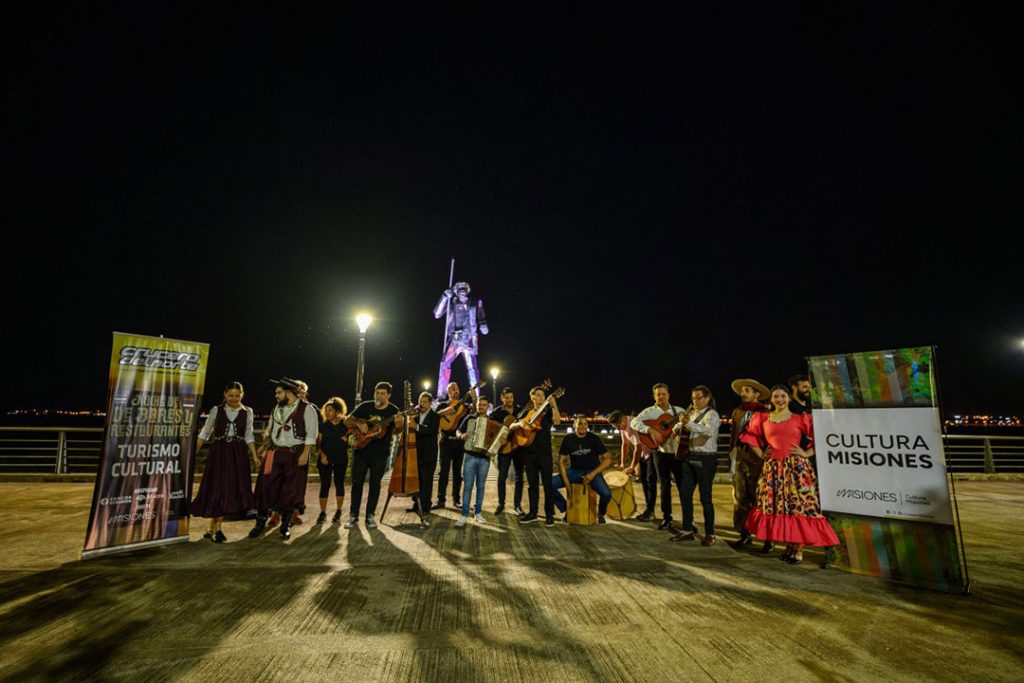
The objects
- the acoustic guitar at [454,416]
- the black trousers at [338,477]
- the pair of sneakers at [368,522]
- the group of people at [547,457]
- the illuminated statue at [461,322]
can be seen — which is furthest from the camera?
the illuminated statue at [461,322]

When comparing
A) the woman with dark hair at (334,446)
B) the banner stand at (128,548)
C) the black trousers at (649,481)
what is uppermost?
the woman with dark hair at (334,446)

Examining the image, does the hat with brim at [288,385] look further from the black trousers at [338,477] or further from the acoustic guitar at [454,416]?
the acoustic guitar at [454,416]

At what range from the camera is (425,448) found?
265 inches

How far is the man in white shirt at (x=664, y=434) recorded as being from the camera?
6.08m

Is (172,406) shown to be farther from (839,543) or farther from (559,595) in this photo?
(839,543)

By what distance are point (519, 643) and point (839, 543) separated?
3.49 metres

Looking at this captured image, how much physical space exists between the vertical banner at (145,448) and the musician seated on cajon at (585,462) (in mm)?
4577

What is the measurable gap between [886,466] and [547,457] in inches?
148

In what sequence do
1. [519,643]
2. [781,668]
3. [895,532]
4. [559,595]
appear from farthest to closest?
[895,532]
[559,595]
[519,643]
[781,668]

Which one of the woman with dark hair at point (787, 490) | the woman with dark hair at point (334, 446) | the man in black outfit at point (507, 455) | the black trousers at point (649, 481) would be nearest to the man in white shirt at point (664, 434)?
the black trousers at point (649, 481)

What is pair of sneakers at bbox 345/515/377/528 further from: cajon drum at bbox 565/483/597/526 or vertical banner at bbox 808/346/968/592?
vertical banner at bbox 808/346/968/592

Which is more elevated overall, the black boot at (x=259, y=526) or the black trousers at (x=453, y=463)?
the black trousers at (x=453, y=463)

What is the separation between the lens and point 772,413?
204 inches

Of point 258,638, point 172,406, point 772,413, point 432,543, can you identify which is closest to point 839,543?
point 772,413
